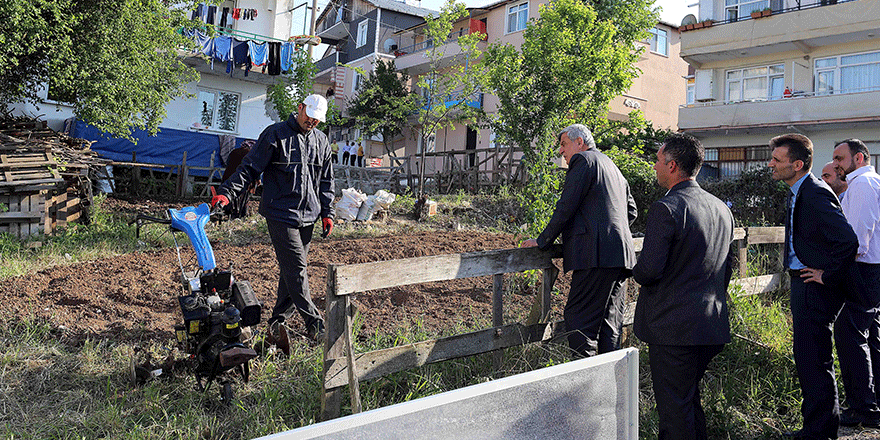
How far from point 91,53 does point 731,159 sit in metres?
22.4

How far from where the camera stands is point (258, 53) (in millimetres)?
20891

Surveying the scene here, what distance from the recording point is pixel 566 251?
13.8ft

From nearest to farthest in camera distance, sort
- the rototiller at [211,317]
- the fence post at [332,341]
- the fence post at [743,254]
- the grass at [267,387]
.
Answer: the fence post at [332,341] < the grass at [267,387] < the rototiller at [211,317] < the fence post at [743,254]

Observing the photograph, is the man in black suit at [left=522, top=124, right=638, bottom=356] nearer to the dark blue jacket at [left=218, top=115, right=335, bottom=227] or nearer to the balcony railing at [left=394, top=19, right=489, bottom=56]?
the dark blue jacket at [left=218, top=115, right=335, bottom=227]

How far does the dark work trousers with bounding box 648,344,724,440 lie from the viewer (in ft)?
10.9

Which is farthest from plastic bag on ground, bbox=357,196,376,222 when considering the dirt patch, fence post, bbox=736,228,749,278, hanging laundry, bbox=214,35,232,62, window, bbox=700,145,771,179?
window, bbox=700,145,771,179

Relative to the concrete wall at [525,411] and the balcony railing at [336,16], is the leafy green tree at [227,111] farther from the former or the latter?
the balcony railing at [336,16]

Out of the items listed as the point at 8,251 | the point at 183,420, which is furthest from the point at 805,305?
the point at 8,251

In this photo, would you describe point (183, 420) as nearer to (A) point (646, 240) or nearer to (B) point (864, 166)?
(A) point (646, 240)

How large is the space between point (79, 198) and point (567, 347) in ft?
36.8

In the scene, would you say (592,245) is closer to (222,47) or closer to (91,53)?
(91,53)

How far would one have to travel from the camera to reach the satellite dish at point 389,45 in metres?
39.4

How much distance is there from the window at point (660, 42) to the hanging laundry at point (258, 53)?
64.1 feet

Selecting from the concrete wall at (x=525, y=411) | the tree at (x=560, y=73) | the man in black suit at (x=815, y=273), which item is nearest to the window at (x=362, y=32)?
the tree at (x=560, y=73)
